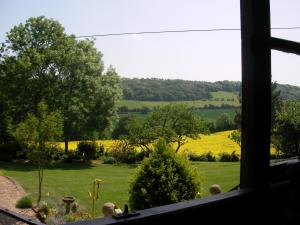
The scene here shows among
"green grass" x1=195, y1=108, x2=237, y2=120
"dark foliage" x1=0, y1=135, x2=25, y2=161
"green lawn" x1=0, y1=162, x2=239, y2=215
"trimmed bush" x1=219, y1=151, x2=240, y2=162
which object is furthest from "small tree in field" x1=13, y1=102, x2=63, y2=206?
"green grass" x1=195, y1=108, x2=237, y2=120

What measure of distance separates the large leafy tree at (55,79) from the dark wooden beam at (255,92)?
28076 millimetres

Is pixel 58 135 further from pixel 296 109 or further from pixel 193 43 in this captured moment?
pixel 296 109

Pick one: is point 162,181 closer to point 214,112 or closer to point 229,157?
point 229,157

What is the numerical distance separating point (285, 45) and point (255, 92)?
1.21 feet

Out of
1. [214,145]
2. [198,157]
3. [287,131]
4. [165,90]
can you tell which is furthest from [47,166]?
[165,90]

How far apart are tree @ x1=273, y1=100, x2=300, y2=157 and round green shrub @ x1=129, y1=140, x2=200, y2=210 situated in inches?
583

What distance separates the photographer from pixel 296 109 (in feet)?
91.2

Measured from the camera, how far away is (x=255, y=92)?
79.5 inches

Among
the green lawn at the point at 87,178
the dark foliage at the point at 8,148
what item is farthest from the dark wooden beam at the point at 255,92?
the dark foliage at the point at 8,148

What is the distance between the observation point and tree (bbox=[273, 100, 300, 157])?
72.8ft

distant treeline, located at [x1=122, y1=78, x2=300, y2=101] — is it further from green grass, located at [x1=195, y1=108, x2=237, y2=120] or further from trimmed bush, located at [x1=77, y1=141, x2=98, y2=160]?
trimmed bush, located at [x1=77, y1=141, x2=98, y2=160]

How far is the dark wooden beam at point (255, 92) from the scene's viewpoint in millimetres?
2002

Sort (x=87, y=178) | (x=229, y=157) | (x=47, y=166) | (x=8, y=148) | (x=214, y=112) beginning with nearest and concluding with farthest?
(x=87, y=178) → (x=47, y=166) → (x=8, y=148) → (x=229, y=157) → (x=214, y=112)

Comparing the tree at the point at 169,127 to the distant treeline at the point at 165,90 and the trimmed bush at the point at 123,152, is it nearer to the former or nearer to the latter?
the trimmed bush at the point at 123,152
